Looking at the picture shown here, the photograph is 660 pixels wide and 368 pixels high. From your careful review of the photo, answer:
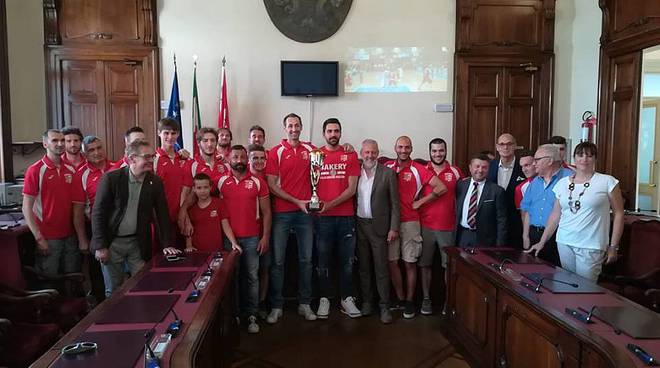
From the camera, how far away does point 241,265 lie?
389cm

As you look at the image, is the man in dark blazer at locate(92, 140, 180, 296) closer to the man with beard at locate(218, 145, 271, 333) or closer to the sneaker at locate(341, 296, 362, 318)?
the man with beard at locate(218, 145, 271, 333)

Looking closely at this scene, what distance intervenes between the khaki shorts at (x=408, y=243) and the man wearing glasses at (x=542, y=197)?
3.02 feet

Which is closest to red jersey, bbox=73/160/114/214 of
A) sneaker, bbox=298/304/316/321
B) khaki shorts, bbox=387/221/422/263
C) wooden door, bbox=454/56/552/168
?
sneaker, bbox=298/304/316/321

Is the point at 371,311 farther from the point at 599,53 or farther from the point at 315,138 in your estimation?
the point at 599,53

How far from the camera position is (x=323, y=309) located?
427cm

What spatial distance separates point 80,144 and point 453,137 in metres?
4.88

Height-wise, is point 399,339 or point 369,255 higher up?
point 369,255

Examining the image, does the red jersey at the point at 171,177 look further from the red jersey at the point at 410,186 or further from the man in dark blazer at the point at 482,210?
the man in dark blazer at the point at 482,210

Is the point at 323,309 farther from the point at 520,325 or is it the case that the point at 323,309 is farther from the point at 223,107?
the point at 223,107

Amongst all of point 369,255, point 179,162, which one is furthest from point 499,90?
point 179,162

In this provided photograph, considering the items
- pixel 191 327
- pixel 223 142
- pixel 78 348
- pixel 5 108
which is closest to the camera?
pixel 78 348

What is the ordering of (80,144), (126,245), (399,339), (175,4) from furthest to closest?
(175,4) < (80,144) < (399,339) < (126,245)

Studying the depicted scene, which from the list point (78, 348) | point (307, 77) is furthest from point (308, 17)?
point (78, 348)

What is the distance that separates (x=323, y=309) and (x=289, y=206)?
99 cm
